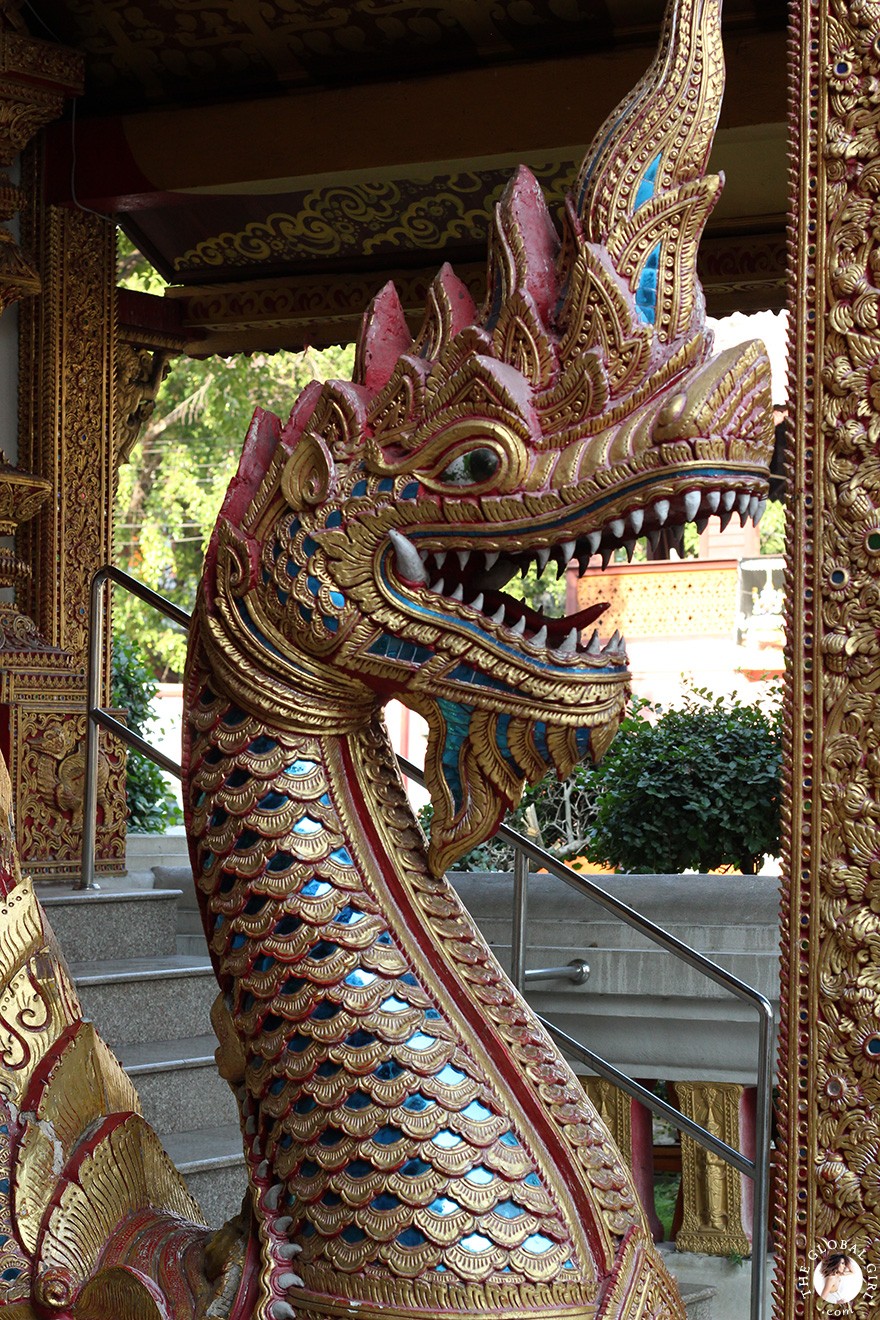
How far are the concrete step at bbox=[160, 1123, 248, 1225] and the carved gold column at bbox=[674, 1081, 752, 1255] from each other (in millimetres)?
995

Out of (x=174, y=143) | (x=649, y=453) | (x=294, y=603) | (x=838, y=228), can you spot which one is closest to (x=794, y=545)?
(x=838, y=228)

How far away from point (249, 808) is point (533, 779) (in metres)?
0.27

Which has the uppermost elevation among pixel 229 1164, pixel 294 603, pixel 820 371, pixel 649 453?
pixel 820 371

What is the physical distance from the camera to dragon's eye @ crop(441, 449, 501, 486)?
145 cm

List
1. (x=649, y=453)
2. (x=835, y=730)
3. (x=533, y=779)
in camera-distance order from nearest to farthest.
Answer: (x=649, y=453) < (x=533, y=779) < (x=835, y=730)

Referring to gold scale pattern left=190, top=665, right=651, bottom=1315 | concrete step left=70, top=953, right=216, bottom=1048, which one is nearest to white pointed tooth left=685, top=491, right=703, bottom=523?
gold scale pattern left=190, top=665, right=651, bottom=1315

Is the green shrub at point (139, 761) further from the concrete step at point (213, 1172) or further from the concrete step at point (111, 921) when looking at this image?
the concrete step at point (213, 1172)

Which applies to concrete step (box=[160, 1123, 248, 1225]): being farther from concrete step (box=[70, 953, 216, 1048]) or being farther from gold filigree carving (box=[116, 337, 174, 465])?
gold filigree carving (box=[116, 337, 174, 465])

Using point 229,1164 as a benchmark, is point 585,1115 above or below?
above

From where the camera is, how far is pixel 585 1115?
150 cm

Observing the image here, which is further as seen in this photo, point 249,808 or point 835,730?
point 835,730

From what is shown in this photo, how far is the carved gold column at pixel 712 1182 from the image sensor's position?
3.49m

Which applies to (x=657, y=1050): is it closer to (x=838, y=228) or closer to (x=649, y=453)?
(x=838, y=228)

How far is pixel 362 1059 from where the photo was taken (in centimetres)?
143
